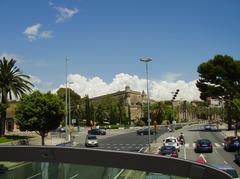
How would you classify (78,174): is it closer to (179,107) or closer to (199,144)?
(199,144)

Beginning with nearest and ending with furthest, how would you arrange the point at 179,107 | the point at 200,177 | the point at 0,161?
the point at 200,177 < the point at 0,161 < the point at 179,107

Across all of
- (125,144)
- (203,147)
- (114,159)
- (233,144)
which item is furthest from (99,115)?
(114,159)

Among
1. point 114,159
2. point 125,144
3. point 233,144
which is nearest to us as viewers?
point 114,159

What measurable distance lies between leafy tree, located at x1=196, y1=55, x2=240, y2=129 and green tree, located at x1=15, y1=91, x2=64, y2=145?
43.8 m

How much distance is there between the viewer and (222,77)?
294 ft

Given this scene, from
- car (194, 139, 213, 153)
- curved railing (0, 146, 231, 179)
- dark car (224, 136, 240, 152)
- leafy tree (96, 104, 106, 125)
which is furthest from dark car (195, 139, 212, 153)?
leafy tree (96, 104, 106, 125)

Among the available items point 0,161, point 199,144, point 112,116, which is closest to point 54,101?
point 199,144

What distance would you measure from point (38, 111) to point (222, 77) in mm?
47792

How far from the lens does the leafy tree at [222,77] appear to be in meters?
88.1

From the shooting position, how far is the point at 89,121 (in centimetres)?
13362

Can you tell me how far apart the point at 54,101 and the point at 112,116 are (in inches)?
3517

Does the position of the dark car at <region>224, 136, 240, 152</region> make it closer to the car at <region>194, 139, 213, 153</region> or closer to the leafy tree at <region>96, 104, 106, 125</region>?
the car at <region>194, 139, 213, 153</region>

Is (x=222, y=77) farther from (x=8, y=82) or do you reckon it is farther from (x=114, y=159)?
(x=114, y=159)

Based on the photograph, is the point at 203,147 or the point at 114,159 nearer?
the point at 114,159
